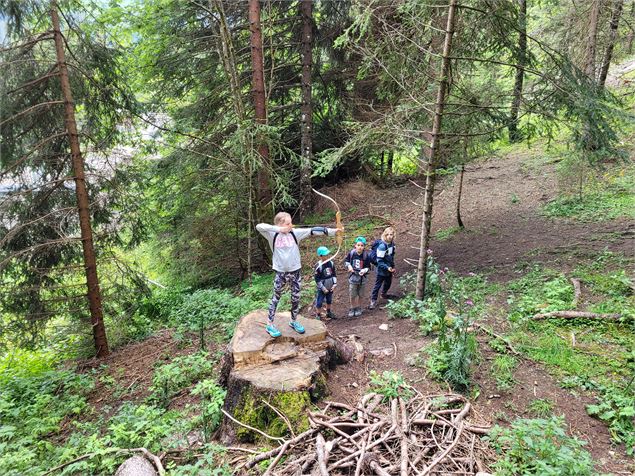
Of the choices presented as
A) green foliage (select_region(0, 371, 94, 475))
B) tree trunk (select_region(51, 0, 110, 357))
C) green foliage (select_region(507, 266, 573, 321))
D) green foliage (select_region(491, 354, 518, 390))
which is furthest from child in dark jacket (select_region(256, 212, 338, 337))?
tree trunk (select_region(51, 0, 110, 357))

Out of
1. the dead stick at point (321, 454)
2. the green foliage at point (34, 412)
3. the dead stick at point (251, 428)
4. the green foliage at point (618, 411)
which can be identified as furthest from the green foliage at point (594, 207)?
the green foliage at point (34, 412)

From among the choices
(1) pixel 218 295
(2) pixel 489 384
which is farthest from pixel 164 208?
(2) pixel 489 384

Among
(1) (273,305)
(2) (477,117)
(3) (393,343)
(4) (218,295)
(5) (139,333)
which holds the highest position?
(2) (477,117)

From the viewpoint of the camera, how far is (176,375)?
566 cm

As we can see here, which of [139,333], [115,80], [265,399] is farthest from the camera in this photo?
[139,333]

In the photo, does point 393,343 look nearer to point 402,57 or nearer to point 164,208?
point 402,57

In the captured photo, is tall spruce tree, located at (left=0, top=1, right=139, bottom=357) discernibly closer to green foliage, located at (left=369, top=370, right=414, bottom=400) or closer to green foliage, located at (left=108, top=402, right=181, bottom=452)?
green foliage, located at (left=108, top=402, right=181, bottom=452)

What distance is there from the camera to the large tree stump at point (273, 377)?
13.8 ft

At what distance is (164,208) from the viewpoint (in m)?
11.1

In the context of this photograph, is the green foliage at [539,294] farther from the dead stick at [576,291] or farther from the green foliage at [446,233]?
the green foliage at [446,233]

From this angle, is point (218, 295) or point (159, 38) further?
point (159, 38)

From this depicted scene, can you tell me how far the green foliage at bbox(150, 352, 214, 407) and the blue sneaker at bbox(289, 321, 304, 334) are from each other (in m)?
1.45

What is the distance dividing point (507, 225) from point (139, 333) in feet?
33.8

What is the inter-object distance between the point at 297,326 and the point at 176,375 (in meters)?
1.98
